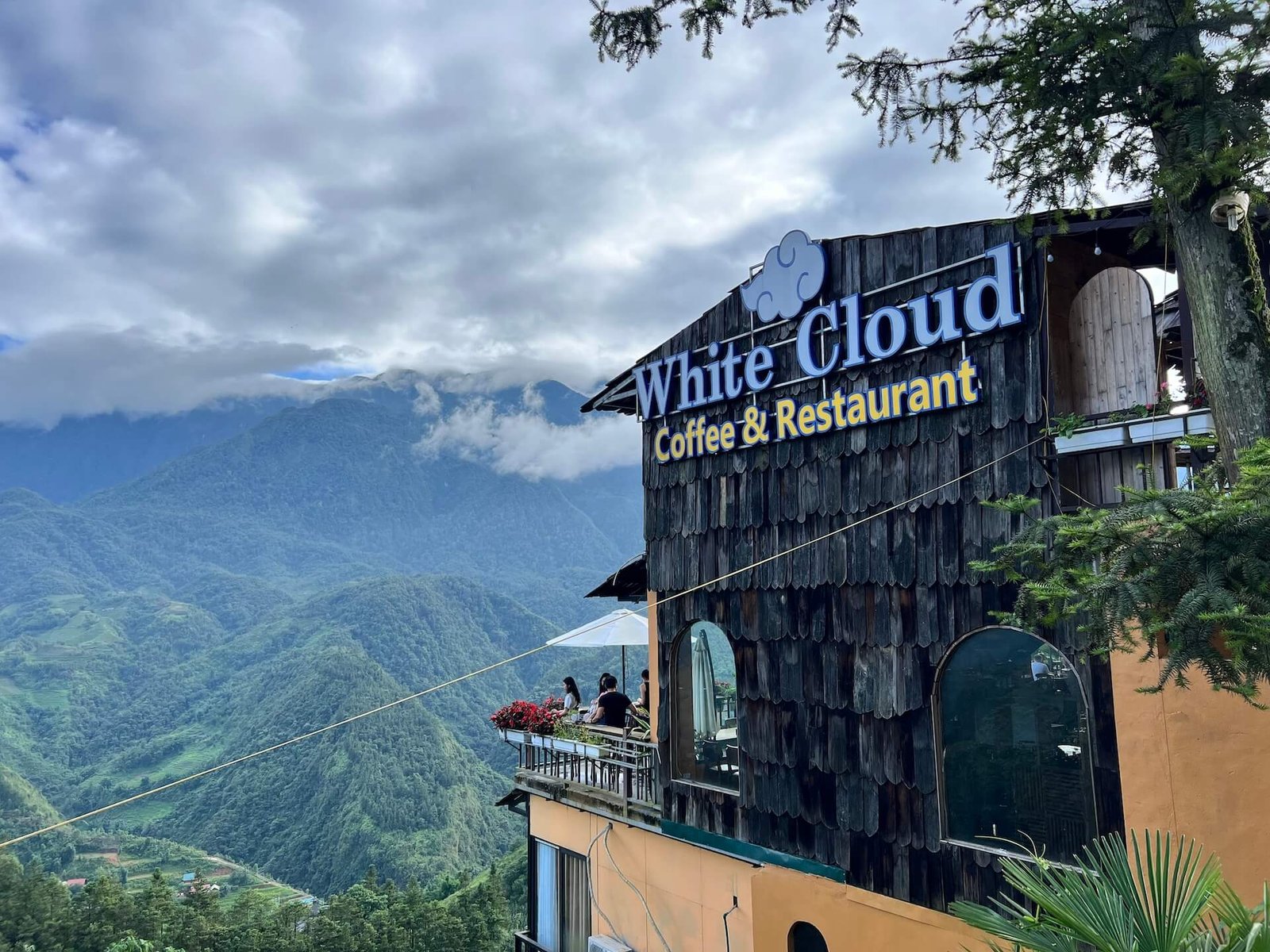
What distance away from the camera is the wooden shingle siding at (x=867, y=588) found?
737 centimetres

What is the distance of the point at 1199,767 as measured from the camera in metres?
6.01

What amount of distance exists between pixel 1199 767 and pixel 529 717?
8.52m

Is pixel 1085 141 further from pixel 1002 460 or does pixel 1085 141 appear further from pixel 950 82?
pixel 1002 460

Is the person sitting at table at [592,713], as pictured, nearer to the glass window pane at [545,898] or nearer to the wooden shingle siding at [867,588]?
the glass window pane at [545,898]

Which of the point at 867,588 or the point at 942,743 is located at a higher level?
the point at 867,588

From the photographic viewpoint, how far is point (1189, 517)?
12.1 ft

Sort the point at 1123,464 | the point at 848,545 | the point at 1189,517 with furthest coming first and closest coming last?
the point at 848,545 < the point at 1123,464 < the point at 1189,517

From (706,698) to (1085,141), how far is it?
23.8 feet

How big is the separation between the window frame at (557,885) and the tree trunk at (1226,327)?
9970 millimetres

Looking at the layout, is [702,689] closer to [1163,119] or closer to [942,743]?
[942,743]

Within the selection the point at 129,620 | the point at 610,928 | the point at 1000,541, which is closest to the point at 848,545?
the point at 1000,541

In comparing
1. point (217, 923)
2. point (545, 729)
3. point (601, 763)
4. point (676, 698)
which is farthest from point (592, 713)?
point (217, 923)

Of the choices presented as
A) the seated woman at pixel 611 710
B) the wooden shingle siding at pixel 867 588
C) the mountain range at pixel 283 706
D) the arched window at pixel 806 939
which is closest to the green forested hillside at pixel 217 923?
the mountain range at pixel 283 706

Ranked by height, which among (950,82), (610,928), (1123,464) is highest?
(950,82)
